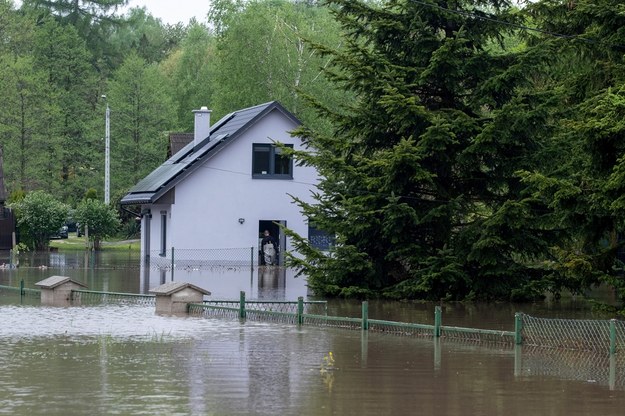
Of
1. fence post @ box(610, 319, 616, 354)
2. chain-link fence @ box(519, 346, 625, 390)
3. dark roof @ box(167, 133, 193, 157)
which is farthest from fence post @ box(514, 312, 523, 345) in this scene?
dark roof @ box(167, 133, 193, 157)

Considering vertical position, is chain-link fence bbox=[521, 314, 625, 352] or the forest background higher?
the forest background

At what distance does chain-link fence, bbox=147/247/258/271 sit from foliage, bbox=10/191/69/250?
13960mm

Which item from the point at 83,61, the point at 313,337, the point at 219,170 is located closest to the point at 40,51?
the point at 83,61

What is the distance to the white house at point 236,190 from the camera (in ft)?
160

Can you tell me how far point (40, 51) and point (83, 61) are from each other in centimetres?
346

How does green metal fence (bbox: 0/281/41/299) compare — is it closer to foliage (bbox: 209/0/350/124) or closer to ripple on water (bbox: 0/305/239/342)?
ripple on water (bbox: 0/305/239/342)

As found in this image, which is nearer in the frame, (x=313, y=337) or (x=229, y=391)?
(x=229, y=391)

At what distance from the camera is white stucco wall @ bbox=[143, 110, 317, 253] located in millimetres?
49000

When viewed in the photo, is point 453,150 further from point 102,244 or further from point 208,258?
point 102,244

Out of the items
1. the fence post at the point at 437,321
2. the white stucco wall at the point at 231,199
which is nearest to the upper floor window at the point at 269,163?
the white stucco wall at the point at 231,199

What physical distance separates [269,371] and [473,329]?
4671 millimetres

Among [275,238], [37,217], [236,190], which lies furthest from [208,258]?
[37,217]

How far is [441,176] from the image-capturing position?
1230 inches

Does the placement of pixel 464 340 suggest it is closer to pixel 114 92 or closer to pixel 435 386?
pixel 435 386
